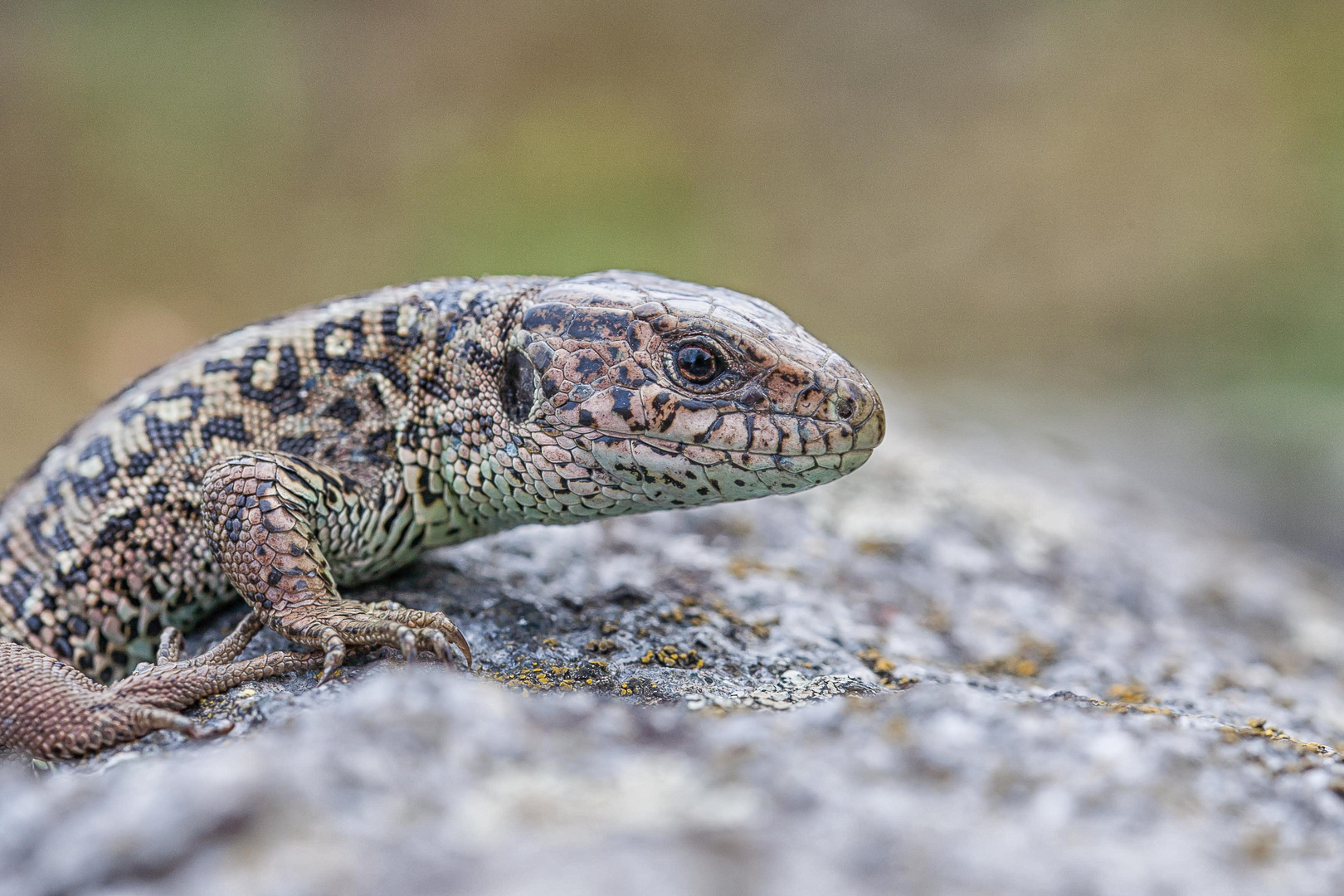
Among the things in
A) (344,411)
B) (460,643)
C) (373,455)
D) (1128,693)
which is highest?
(344,411)

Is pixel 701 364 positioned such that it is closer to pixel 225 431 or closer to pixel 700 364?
pixel 700 364

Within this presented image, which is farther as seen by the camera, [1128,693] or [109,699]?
[1128,693]

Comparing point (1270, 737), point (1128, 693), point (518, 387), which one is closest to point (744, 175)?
point (518, 387)

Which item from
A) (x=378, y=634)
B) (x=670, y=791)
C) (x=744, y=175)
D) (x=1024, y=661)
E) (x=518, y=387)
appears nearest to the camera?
(x=670, y=791)

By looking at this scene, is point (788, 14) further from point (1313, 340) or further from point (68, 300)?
point (68, 300)

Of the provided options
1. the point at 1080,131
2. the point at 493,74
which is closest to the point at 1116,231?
the point at 1080,131

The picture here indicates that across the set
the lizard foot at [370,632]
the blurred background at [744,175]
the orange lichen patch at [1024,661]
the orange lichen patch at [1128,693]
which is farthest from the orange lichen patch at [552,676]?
the blurred background at [744,175]
